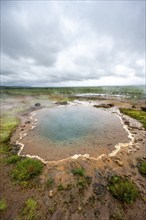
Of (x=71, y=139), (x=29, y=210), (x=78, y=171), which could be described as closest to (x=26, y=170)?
(x=29, y=210)

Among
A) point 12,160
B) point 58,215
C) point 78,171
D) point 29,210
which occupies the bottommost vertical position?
point 58,215

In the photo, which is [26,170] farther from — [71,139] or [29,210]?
[71,139]

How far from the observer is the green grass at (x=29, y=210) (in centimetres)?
788

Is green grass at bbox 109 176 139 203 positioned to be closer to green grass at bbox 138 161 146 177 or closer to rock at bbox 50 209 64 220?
green grass at bbox 138 161 146 177

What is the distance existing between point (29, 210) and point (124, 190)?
655 cm

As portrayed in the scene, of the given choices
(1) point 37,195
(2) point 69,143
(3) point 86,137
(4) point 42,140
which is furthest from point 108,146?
(1) point 37,195

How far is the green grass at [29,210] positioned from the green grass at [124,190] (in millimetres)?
5436

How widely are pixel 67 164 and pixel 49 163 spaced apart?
1.84 m

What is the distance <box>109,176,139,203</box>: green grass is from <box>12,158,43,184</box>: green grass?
20.7 ft

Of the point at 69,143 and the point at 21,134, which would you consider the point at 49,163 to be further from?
the point at 21,134

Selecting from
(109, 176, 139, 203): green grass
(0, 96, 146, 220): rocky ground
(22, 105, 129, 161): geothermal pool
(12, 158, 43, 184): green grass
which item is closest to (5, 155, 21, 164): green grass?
(0, 96, 146, 220): rocky ground

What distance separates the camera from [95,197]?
365 inches

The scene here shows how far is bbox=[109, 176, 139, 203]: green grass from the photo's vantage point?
8977 mm

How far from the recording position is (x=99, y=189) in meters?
9.96
